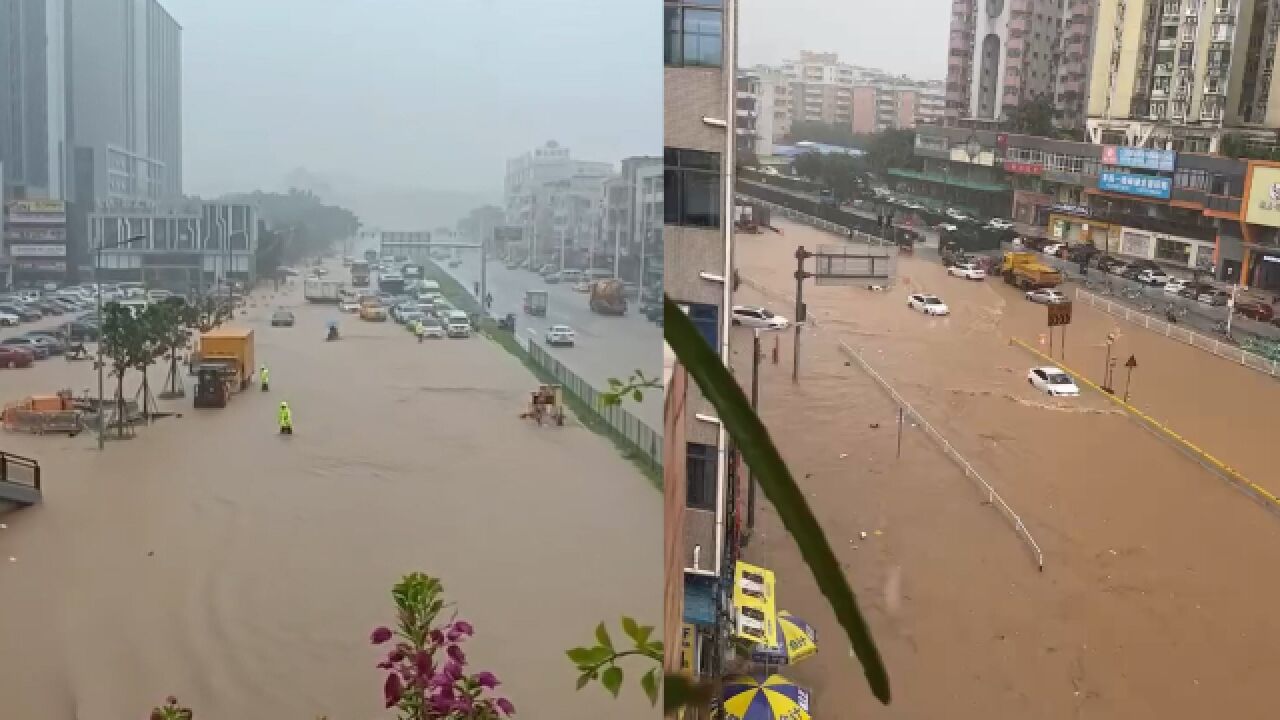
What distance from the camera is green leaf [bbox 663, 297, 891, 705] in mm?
112

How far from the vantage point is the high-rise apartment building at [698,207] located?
216 centimetres

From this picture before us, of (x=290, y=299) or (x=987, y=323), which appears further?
(x=987, y=323)

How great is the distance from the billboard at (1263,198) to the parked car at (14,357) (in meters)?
3.72

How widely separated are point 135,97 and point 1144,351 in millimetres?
3947

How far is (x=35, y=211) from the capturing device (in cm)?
133

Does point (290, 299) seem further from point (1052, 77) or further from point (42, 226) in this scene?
point (1052, 77)

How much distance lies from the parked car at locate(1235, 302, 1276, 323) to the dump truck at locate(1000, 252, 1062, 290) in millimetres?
768

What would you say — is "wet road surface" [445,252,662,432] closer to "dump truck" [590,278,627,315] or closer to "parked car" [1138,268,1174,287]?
A: "dump truck" [590,278,627,315]

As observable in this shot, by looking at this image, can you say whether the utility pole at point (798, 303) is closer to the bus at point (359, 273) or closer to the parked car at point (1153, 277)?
the parked car at point (1153, 277)

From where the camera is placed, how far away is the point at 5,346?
1309 mm

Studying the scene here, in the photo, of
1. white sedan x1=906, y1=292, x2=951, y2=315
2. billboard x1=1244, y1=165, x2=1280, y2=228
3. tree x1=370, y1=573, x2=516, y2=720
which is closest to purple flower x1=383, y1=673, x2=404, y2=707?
tree x1=370, y1=573, x2=516, y2=720

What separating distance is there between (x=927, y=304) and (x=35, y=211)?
422 centimetres

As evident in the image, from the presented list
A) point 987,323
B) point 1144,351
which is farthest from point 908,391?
point 1144,351

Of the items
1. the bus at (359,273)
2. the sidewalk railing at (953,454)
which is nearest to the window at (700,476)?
the bus at (359,273)
